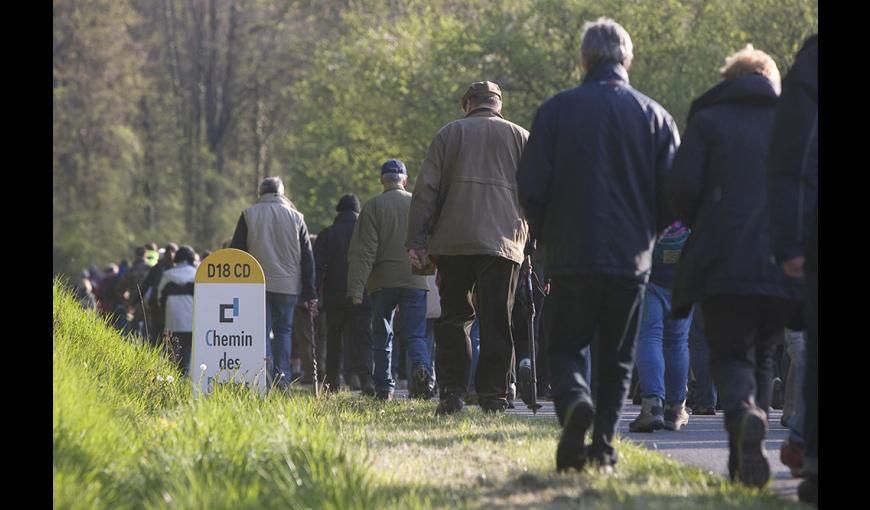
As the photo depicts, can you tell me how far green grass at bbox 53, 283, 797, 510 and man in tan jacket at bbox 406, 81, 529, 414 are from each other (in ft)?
2.12

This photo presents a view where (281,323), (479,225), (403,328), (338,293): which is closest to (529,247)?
(479,225)

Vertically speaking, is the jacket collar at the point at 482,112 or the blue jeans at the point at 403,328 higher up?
the jacket collar at the point at 482,112

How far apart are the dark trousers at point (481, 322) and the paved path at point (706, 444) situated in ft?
2.01

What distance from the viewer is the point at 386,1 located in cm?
4706

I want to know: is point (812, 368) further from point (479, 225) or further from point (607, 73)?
point (479, 225)

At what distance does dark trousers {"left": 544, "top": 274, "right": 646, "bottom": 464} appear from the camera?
7.10 meters

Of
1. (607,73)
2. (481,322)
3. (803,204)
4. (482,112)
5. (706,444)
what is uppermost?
(482,112)

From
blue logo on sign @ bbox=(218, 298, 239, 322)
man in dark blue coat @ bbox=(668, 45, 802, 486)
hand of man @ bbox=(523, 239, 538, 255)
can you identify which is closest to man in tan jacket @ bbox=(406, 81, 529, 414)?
hand of man @ bbox=(523, 239, 538, 255)

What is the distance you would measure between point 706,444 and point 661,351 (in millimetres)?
1281

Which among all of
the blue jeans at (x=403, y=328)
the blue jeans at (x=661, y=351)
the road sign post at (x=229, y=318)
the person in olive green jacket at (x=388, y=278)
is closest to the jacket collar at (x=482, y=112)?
the blue jeans at (x=661, y=351)

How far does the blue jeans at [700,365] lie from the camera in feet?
39.2

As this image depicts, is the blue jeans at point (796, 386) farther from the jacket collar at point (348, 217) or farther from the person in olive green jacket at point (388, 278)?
the jacket collar at point (348, 217)

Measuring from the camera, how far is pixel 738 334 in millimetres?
6758

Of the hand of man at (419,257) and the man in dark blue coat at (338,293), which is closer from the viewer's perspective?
the hand of man at (419,257)
